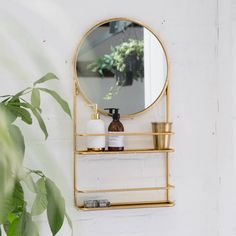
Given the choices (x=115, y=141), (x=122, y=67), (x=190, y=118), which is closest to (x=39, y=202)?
(x=115, y=141)

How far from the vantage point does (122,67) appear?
1.59m

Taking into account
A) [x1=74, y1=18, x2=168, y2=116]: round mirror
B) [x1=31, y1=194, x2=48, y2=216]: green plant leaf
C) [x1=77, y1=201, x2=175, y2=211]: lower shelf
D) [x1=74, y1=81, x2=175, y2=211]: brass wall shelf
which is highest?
[x1=74, y1=18, x2=168, y2=116]: round mirror

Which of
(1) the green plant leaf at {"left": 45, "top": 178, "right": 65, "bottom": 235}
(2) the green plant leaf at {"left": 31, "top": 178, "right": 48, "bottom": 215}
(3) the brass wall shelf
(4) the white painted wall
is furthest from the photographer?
(4) the white painted wall

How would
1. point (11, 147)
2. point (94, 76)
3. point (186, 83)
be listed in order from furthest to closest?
point (186, 83), point (94, 76), point (11, 147)

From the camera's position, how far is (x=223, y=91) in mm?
1701

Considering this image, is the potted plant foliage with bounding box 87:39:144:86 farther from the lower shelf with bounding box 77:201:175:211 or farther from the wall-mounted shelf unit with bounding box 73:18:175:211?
the lower shelf with bounding box 77:201:175:211

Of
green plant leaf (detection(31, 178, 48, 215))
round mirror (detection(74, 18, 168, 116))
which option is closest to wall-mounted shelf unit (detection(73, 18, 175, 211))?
round mirror (detection(74, 18, 168, 116))

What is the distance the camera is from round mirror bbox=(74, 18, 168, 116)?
5.11 ft

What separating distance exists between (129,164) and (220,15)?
714mm

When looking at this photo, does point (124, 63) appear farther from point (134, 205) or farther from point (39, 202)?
point (39, 202)

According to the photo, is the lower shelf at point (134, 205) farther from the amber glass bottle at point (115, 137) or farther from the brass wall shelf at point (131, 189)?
the amber glass bottle at point (115, 137)

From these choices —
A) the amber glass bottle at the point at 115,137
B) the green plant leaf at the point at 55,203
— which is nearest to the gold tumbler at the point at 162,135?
the amber glass bottle at the point at 115,137

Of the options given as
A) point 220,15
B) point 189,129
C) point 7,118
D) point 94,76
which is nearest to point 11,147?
point 7,118

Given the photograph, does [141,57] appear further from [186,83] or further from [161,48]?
[186,83]
